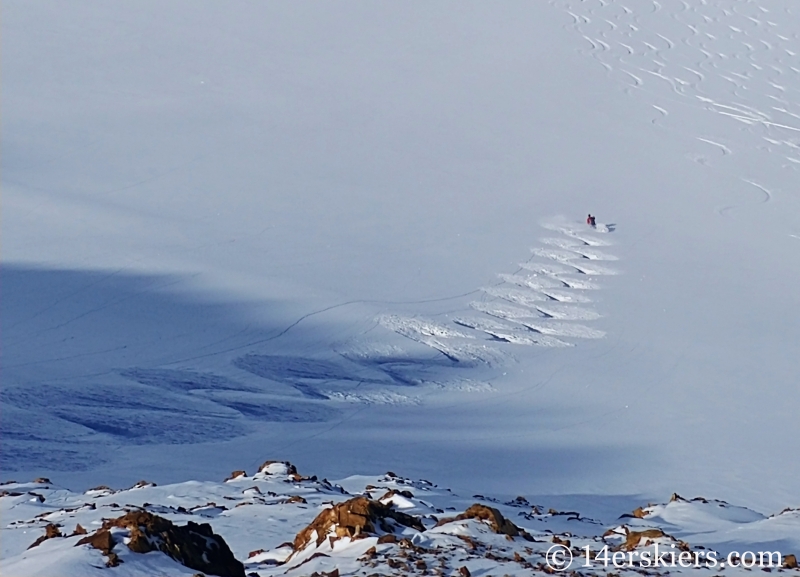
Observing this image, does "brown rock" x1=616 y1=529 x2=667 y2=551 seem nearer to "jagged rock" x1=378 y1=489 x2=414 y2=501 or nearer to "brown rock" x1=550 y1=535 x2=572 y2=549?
"brown rock" x1=550 y1=535 x2=572 y2=549

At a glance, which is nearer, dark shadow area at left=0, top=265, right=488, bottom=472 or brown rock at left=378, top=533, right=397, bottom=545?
brown rock at left=378, top=533, right=397, bottom=545

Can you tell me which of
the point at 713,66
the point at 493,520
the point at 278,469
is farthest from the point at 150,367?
the point at 713,66

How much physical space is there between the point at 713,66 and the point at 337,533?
67.3ft

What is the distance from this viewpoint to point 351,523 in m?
5.37

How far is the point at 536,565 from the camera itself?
17.0 feet

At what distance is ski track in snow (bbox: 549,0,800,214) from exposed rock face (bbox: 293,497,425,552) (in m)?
13.4

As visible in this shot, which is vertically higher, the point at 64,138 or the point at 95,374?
the point at 64,138

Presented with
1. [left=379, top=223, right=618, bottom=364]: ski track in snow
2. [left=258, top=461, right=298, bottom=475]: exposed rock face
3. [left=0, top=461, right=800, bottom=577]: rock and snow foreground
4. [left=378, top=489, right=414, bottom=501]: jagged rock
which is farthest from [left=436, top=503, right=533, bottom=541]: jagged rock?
[left=379, top=223, right=618, bottom=364]: ski track in snow

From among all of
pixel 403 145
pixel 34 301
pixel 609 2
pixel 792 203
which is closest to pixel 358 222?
pixel 403 145

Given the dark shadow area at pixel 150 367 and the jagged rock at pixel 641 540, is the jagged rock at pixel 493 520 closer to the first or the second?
the jagged rock at pixel 641 540

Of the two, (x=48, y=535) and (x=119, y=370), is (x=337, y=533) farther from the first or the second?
(x=119, y=370)

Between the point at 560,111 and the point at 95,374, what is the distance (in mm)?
12675

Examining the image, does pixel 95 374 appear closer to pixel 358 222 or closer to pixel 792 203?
pixel 358 222

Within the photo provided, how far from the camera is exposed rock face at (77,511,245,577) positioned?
4680mm
